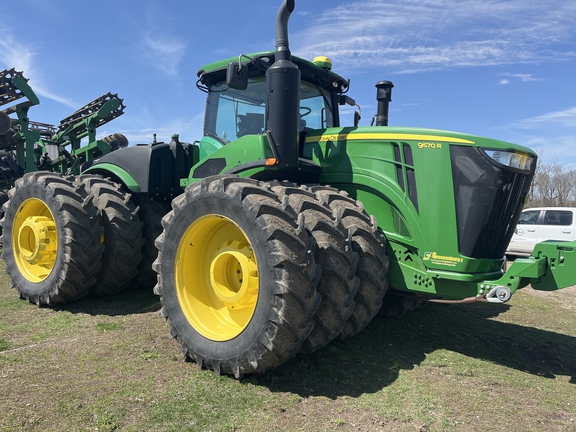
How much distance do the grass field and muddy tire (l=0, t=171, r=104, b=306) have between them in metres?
0.35

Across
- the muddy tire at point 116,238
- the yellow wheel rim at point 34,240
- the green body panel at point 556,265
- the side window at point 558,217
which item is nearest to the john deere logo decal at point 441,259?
the green body panel at point 556,265

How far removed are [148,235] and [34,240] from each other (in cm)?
151

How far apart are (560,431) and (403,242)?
5.58 feet

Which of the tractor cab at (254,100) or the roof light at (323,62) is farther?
the roof light at (323,62)

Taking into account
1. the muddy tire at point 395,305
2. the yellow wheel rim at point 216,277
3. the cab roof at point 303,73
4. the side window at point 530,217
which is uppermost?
the cab roof at point 303,73

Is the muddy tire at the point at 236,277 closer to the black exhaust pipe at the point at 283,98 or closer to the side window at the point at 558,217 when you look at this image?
the black exhaust pipe at the point at 283,98

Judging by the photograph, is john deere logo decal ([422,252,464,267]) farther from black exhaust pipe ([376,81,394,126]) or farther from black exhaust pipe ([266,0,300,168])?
black exhaust pipe ([376,81,394,126])

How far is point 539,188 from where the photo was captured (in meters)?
41.3

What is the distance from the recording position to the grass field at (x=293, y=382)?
289 cm

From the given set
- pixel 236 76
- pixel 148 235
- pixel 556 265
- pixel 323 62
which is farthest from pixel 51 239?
pixel 556 265

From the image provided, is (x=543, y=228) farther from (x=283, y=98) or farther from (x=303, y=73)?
(x=283, y=98)

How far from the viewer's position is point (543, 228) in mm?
12375

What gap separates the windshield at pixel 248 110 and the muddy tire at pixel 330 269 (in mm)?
1520

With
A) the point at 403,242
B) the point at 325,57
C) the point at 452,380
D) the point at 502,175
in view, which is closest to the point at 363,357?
the point at 452,380
